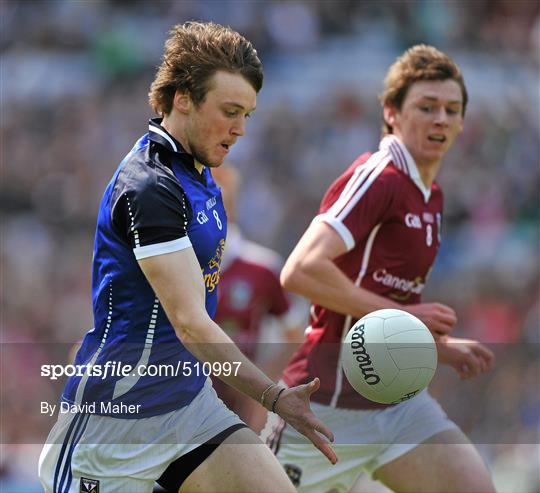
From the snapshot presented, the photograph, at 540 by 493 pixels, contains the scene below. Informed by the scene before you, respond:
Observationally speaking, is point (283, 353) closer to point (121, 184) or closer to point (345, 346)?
point (345, 346)

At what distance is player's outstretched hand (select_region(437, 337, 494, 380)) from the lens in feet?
17.3

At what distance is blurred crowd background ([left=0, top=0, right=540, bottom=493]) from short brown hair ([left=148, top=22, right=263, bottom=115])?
23.2 feet

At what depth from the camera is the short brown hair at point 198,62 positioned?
4.20 meters

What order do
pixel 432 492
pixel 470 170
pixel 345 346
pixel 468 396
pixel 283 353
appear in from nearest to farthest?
pixel 345 346 < pixel 432 492 < pixel 283 353 < pixel 468 396 < pixel 470 170

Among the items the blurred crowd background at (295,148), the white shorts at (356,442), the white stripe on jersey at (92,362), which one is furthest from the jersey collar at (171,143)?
the blurred crowd background at (295,148)

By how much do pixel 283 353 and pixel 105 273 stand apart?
153 inches

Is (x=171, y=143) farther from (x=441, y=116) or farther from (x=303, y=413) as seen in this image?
(x=441, y=116)

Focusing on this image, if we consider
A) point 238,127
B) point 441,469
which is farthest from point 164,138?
point 441,469

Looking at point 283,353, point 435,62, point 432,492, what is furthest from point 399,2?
point 432,492

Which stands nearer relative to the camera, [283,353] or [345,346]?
[345,346]

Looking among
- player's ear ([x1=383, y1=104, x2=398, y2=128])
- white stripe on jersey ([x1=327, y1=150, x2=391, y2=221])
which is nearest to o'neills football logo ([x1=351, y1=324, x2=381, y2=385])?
white stripe on jersey ([x1=327, y1=150, x2=391, y2=221])

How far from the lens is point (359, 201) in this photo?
5.20m

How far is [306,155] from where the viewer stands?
1422cm

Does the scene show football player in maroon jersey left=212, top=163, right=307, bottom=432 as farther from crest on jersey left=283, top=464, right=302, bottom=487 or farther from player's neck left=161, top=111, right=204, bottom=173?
player's neck left=161, top=111, right=204, bottom=173
